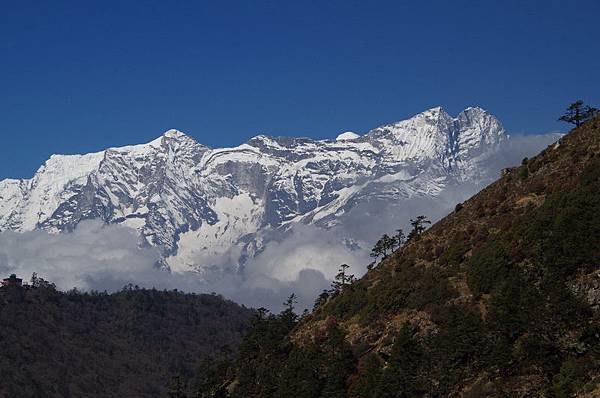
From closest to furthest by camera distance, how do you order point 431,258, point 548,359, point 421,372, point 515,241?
point 548,359 → point 421,372 → point 515,241 → point 431,258

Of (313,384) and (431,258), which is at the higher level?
(431,258)

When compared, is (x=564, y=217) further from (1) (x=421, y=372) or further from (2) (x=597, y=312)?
(1) (x=421, y=372)

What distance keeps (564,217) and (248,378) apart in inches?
2574

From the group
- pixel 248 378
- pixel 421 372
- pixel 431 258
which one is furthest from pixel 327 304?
pixel 421 372

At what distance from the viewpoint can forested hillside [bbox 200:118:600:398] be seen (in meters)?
81.8

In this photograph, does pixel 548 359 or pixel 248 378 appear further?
pixel 248 378

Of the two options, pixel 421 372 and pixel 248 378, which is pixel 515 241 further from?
pixel 248 378

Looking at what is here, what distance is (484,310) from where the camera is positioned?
9612 centimetres

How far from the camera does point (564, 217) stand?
9306 cm

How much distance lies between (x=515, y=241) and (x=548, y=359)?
24578 mm

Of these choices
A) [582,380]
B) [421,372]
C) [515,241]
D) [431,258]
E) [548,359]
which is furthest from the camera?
[431,258]

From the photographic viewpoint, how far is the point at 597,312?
82438mm

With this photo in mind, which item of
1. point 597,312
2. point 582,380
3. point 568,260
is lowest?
point 582,380

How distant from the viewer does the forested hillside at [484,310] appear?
3221 inches
